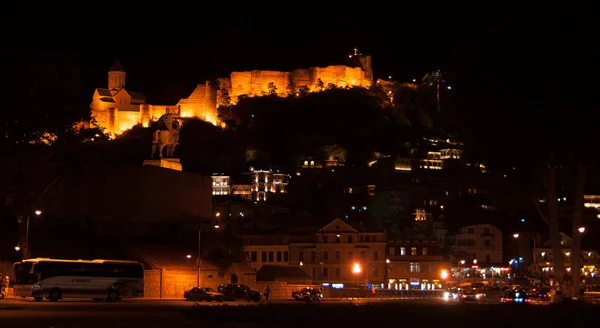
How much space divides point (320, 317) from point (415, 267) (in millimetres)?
53638

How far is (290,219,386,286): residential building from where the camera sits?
237 ft

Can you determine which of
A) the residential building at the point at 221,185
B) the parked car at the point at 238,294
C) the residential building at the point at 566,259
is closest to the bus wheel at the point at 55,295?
the parked car at the point at 238,294

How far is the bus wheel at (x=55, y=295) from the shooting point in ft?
120

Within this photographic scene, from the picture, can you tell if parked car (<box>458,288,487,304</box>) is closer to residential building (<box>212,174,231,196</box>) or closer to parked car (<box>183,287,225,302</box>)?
parked car (<box>183,287,225,302</box>)

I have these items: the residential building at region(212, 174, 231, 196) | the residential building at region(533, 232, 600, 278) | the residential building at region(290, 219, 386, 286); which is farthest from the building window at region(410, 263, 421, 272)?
the residential building at region(212, 174, 231, 196)

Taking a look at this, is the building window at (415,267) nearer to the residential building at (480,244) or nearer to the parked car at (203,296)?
the residential building at (480,244)

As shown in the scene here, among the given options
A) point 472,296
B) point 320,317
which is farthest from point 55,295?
point 472,296

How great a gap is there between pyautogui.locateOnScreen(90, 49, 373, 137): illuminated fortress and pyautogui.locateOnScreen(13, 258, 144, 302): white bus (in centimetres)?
9131

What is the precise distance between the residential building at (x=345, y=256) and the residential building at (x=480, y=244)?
23.9 m

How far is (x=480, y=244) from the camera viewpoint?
9681cm

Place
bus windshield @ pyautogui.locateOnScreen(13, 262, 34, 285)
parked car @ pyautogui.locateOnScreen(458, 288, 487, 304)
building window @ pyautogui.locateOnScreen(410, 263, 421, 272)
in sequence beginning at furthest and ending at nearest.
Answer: building window @ pyautogui.locateOnScreen(410, 263, 421, 272) < parked car @ pyautogui.locateOnScreen(458, 288, 487, 304) < bus windshield @ pyautogui.locateOnScreen(13, 262, 34, 285)

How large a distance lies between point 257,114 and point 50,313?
395ft

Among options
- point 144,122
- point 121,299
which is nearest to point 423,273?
point 121,299

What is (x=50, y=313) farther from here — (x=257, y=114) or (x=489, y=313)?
(x=257, y=114)
